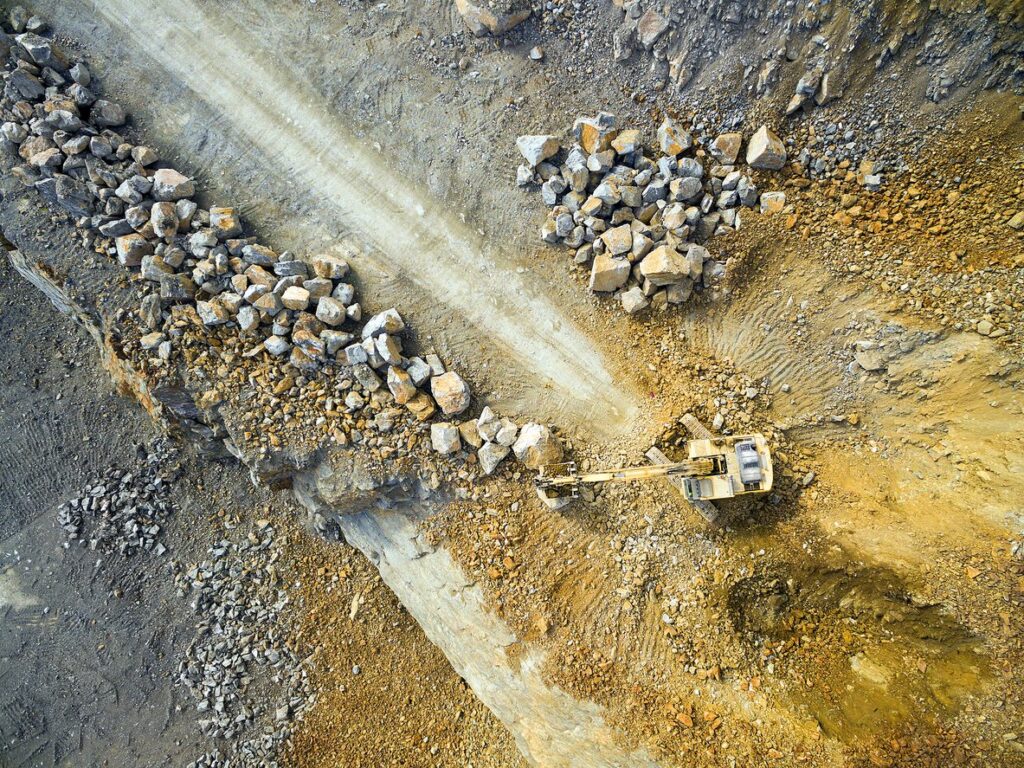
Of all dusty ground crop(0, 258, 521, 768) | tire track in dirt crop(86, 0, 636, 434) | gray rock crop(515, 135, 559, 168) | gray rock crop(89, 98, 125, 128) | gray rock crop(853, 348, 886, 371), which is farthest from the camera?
dusty ground crop(0, 258, 521, 768)

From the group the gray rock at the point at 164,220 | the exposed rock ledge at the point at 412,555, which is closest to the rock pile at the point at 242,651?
the exposed rock ledge at the point at 412,555

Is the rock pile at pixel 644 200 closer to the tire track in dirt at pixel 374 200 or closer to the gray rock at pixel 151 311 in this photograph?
the tire track in dirt at pixel 374 200

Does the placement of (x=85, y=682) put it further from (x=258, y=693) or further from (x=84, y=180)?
(x=84, y=180)

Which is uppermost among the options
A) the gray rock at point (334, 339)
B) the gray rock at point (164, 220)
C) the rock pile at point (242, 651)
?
the gray rock at point (334, 339)

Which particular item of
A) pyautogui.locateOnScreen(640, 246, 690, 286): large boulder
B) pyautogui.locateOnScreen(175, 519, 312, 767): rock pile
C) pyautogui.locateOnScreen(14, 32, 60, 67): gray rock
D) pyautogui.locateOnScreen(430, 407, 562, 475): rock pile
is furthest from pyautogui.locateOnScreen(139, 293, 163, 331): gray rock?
pyautogui.locateOnScreen(640, 246, 690, 286): large boulder

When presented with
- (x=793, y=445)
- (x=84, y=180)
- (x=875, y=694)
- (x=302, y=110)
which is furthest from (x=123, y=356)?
(x=875, y=694)

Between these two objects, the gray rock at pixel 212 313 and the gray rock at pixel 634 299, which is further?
the gray rock at pixel 634 299

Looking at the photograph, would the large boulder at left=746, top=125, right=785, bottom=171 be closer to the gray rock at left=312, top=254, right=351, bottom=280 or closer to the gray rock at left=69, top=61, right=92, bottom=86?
the gray rock at left=312, top=254, right=351, bottom=280
